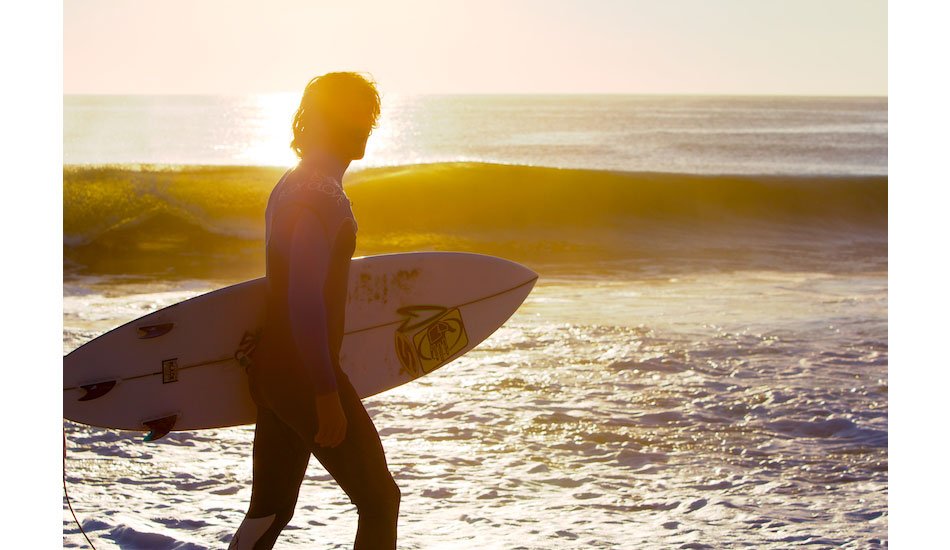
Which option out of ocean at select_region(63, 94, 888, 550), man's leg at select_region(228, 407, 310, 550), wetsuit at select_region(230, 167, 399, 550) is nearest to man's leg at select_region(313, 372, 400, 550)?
→ wetsuit at select_region(230, 167, 399, 550)

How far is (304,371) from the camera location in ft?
6.11

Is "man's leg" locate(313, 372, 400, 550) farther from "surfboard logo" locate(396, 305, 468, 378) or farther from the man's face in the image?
"surfboard logo" locate(396, 305, 468, 378)

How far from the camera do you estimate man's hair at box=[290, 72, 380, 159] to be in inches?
75.2

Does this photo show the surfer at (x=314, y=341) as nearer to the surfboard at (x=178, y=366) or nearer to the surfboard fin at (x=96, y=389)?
the surfboard at (x=178, y=366)

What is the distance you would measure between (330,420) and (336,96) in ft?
2.32

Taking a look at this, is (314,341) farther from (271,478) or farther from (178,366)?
(178,366)

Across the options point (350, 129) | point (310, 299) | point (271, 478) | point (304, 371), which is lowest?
point (271, 478)

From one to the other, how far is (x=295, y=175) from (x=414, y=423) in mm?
2787

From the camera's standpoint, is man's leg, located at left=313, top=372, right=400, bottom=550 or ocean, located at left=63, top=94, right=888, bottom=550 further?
ocean, located at left=63, top=94, right=888, bottom=550

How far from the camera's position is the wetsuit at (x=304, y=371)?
1803 mm

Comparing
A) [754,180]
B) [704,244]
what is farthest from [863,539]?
[754,180]

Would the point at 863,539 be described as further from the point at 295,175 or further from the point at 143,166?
the point at 143,166

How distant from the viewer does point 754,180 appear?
18109 mm

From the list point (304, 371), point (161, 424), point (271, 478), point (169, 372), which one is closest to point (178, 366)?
point (169, 372)
